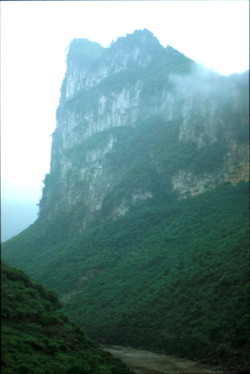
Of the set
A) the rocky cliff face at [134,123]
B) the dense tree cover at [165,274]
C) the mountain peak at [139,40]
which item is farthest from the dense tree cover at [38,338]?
the mountain peak at [139,40]

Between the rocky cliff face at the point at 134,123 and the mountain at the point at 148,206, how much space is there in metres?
0.26

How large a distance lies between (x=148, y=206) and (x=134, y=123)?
25161 mm

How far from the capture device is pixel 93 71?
367 ft

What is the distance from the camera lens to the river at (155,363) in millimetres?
32312

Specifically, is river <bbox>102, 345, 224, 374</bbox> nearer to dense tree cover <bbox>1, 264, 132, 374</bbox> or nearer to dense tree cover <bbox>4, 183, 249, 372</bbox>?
dense tree cover <bbox>4, 183, 249, 372</bbox>

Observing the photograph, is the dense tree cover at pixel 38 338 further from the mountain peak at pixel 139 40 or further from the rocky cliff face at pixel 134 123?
the mountain peak at pixel 139 40

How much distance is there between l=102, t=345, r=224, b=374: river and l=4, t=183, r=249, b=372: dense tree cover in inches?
56.6

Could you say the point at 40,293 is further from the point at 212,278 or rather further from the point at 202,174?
the point at 202,174

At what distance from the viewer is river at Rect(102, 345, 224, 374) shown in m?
32.3

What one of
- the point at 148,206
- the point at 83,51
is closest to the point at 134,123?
the point at 148,206

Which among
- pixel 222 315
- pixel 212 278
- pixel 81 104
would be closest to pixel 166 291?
pixel 212 278

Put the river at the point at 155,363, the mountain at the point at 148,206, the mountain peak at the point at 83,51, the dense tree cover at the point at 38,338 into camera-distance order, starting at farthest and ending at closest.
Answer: the mountain peak at the point at 83,51, the mountain at the point at 148,206, the river at the point at 155,363, the dense tree cover at the point at 38,338

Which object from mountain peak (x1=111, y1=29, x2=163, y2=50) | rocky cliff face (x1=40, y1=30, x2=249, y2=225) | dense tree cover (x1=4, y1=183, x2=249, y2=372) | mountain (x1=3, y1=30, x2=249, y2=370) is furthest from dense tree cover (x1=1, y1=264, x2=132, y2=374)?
mountain peak (x1=111, y1=29, x2=163, y2=50)

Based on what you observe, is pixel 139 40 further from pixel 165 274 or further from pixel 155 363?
pixel 155 363
